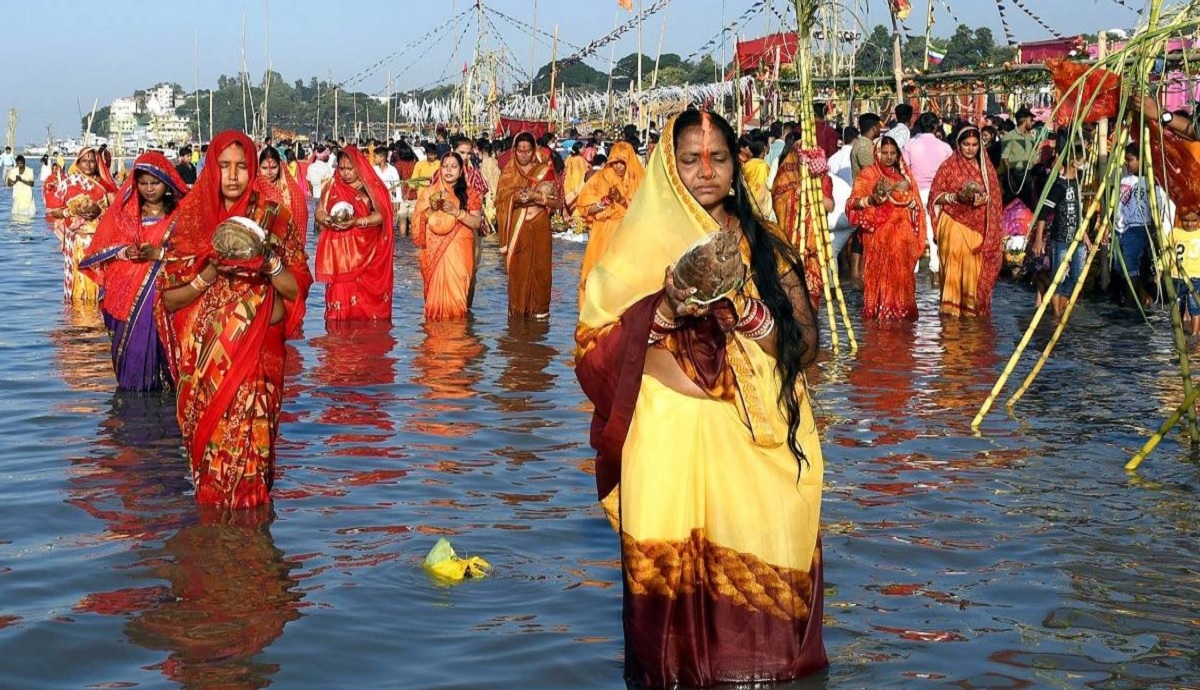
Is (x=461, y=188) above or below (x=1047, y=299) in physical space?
above

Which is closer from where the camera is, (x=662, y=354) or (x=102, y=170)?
(x=662, y=354)

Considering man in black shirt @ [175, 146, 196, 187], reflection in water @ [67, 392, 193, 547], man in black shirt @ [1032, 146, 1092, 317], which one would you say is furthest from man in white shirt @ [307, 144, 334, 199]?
reflection in water @ [67, 392, 193, 547]

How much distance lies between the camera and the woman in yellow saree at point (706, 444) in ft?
13.9

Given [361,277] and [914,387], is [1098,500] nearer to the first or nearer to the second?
[914,387]

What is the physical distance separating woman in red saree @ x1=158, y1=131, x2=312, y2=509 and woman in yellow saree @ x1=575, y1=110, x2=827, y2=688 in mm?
2461

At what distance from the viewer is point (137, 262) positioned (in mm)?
8703

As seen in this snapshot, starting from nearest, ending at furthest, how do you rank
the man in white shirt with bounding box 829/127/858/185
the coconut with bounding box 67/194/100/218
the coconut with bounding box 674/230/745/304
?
the coconut with bounding box 674/230/745/304 < the coconut with bounding box 67/194/100/218 < the man in white shirt with bounding box 829/127/858/185

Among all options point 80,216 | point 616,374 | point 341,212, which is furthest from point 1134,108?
point 80,216

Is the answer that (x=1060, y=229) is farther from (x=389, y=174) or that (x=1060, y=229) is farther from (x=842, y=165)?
(x=389, y=174)

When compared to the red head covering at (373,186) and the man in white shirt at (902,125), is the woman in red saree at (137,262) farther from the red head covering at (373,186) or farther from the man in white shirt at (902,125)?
the man in white shirt at (902,125)

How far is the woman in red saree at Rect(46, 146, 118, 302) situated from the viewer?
14.3 metres

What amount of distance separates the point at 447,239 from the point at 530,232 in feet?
2.68

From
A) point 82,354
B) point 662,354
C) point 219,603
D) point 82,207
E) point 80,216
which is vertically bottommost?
point 219,603

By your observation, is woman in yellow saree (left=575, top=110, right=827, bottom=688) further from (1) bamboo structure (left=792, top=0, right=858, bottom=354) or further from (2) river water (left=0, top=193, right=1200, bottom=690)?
(1) bamboo structure (left=792, top=0, right=858, bottom=354)
